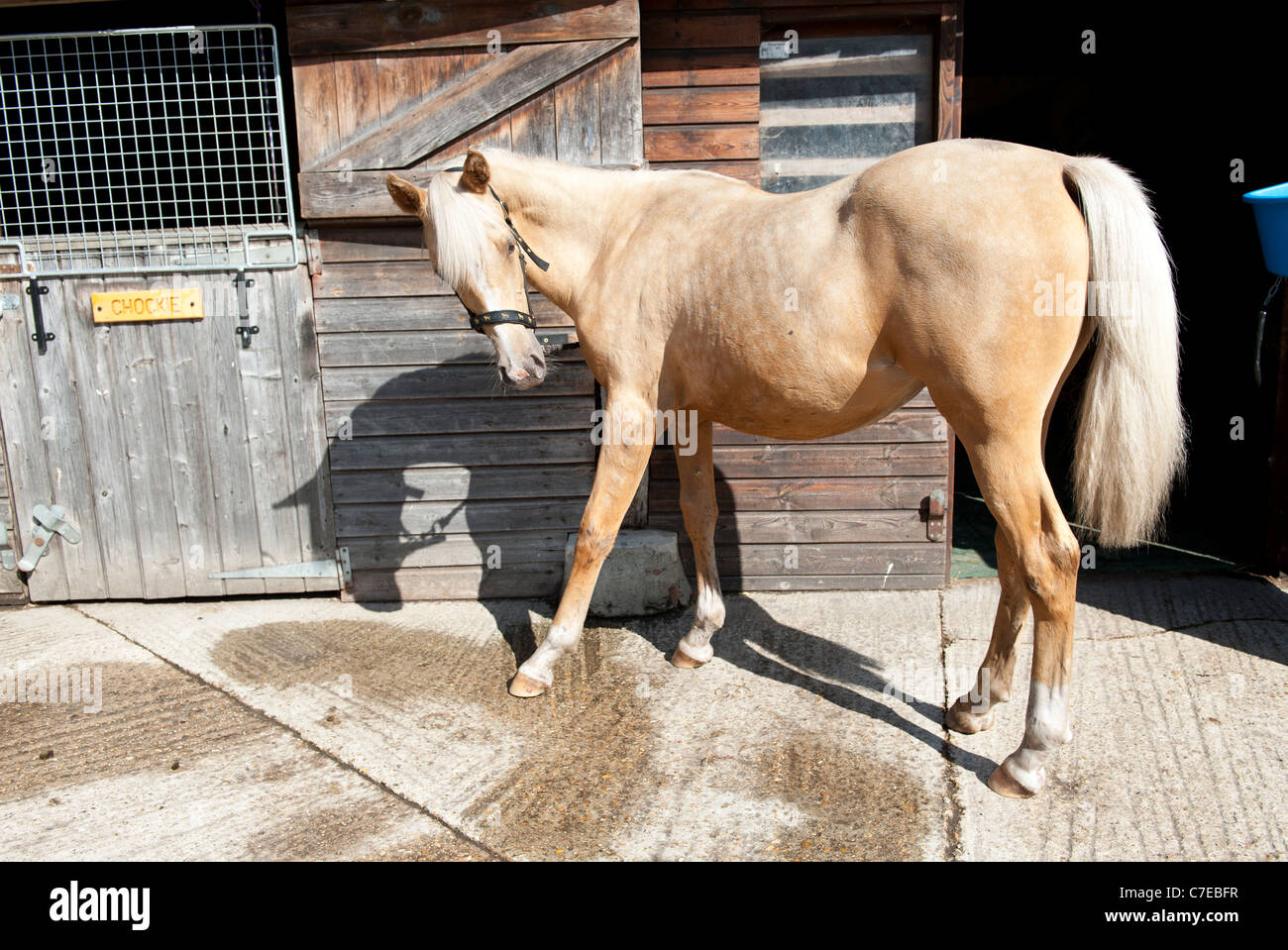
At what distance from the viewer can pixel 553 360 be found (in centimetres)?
477

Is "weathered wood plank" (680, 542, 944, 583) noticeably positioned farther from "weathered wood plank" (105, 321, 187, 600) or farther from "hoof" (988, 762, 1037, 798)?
"weathered wood plank" (105, 321, 187, 600)

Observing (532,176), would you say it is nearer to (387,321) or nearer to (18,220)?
(387,321)

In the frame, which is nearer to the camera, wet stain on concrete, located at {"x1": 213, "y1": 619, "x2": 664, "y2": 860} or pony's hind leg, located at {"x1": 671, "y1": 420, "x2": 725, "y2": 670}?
wet stain on concrete, located at {"x1": 213, "y1": 619, "x2": 664, "y2": 860}

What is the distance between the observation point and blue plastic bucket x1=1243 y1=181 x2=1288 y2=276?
3262 mm

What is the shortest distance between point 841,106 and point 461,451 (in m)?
2.73

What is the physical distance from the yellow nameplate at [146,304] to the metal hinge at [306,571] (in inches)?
57.1

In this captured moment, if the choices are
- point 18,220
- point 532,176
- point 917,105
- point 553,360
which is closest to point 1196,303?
point 917,105

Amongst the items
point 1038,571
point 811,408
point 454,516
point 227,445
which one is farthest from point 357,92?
point 1038,571

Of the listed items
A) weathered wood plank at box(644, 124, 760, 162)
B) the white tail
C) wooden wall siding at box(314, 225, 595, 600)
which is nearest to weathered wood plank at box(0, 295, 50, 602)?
wooden wall siding at box(314, 225, 595, 600)

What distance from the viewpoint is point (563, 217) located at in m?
3.76

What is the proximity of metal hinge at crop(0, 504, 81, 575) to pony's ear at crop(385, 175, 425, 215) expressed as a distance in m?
2.95

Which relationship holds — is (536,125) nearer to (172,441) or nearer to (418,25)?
(418,25)

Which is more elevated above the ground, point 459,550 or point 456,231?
point 456,231

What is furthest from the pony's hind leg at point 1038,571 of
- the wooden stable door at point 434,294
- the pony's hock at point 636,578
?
the wooden stable door at point 434,294
